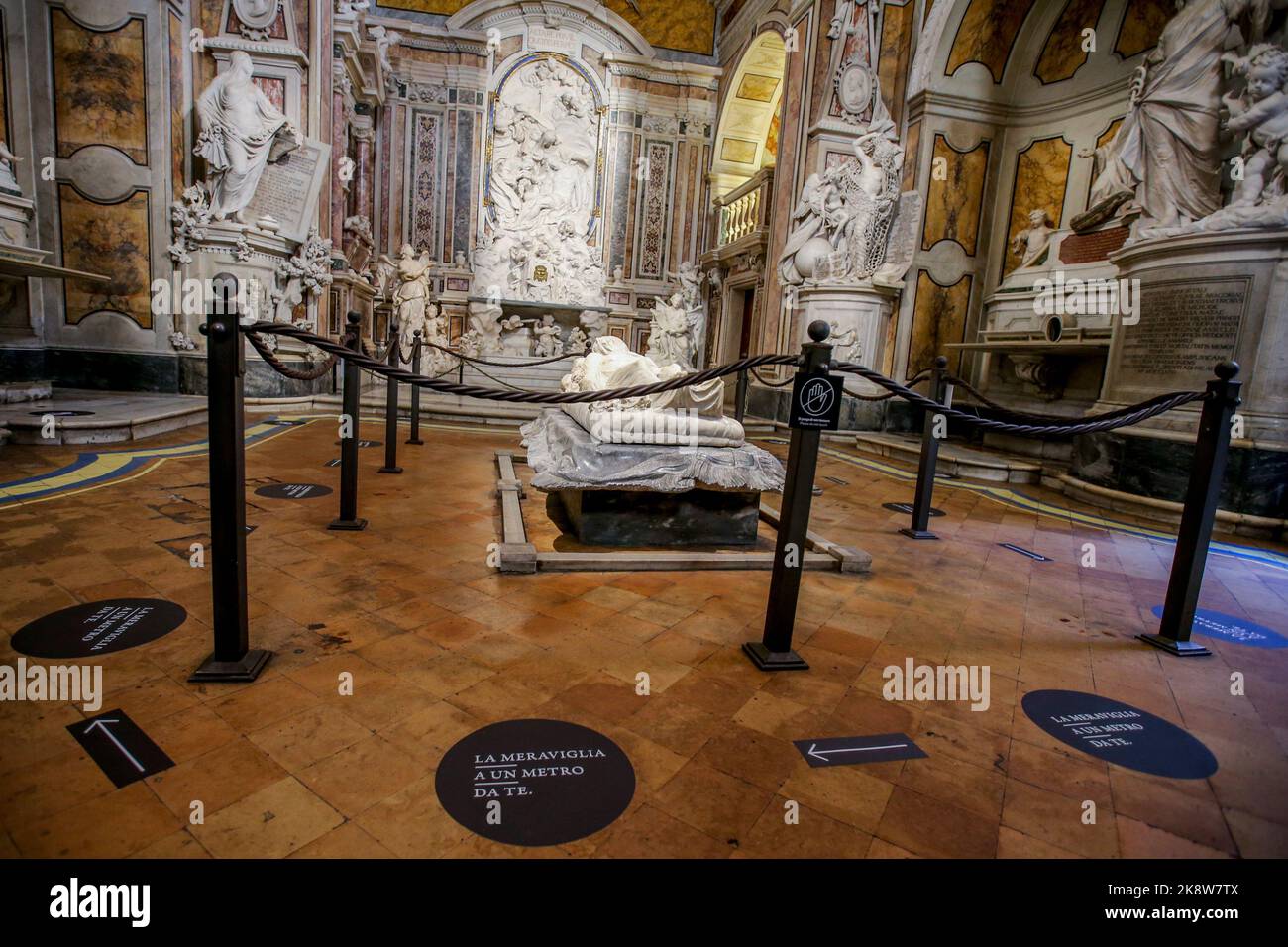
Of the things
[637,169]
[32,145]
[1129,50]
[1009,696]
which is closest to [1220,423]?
[1009,696]

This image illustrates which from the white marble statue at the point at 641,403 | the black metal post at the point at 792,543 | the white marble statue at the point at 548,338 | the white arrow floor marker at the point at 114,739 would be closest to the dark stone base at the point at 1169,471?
the white marble statue at the point at 641,403

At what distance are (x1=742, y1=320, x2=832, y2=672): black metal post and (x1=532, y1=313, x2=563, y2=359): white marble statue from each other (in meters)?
13.5

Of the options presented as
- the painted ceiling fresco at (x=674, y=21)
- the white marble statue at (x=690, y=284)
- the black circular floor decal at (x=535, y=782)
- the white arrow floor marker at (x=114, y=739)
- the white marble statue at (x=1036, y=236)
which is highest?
the painted ceiling fresco at (x=674, y=21)

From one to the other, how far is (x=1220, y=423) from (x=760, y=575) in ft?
7.23

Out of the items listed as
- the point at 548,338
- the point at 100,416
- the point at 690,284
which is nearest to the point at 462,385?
the point at 100,416

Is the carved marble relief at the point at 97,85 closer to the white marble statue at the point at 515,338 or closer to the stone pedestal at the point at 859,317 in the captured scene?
the white marble statue at the point at 515,338

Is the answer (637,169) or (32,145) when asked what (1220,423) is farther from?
(637,169)

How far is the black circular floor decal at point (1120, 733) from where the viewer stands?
214 centimetres

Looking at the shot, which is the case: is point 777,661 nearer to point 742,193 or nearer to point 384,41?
point 742,193

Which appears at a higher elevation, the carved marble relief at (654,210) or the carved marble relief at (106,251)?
the carved marble relief at (654,210)

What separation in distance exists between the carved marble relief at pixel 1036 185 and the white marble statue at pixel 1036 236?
0.10 m

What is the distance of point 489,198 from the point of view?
16.0 metres

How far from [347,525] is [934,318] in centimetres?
946

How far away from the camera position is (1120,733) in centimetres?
232
